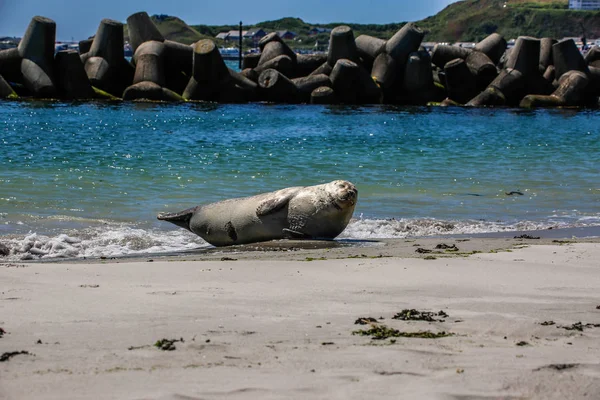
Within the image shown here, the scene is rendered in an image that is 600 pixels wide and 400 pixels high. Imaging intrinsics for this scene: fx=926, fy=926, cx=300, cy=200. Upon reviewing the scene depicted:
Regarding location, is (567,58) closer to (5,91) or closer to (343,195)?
(5,91)

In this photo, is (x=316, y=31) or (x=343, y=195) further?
(x=316, y=31)

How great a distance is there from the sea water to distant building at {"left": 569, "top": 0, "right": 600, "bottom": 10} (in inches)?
5885

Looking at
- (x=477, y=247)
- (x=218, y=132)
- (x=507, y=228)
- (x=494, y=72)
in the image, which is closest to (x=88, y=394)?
(x=477, y=247)

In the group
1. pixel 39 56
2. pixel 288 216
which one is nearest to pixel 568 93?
pixel 39 56

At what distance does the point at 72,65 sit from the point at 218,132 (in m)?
9.18

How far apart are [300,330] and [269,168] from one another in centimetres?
1170

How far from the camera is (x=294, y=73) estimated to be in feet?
109

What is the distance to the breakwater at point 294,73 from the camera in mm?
29938

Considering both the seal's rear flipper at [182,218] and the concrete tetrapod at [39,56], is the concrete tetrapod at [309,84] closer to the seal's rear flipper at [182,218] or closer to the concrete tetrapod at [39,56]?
the concrete tetrapod at [39,56]

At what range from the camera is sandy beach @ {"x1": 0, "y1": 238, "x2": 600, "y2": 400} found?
11.8 feet

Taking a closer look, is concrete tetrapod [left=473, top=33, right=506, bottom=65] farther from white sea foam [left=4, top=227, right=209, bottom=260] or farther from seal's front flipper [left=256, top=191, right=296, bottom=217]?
seal's front flipper [left=256, top=191, right=296, bottom=217]

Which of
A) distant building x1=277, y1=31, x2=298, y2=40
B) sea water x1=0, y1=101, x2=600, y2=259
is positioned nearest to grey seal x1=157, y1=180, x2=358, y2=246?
sea water x1=0, y1=101, x2=600, y2=259

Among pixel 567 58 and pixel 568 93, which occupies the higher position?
pixel 567 58

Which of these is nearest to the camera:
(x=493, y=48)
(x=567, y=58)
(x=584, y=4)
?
(x=567, y=58)
